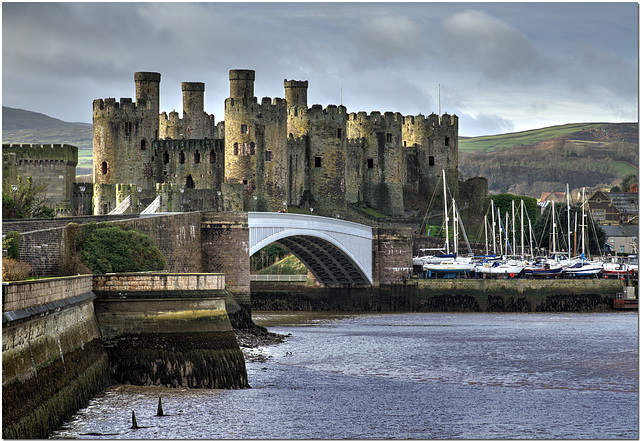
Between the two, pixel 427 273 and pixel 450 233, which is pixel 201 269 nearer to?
pixel 427 273

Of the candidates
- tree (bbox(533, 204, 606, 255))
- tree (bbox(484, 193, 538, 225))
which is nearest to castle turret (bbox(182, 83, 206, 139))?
tree (bbox(484, 193, 538, 225))

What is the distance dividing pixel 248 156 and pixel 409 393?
127ft

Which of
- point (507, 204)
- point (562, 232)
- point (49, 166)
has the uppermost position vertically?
point (49, 166)

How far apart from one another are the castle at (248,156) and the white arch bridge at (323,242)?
763 cm

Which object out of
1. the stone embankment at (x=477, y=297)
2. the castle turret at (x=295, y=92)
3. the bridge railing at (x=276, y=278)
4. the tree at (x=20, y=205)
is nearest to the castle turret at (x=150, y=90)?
the castle turret at (x=295, y=92)

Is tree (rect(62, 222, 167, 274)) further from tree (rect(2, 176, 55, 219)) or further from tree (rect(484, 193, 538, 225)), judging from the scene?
tree (rect(484, 193, 538, 225))

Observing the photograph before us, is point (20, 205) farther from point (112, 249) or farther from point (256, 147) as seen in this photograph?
point (256, 147)

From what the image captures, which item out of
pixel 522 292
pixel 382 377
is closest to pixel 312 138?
pixel 522 292

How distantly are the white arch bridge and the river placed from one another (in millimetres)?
4187

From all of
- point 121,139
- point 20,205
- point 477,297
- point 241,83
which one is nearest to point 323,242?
point 477,297

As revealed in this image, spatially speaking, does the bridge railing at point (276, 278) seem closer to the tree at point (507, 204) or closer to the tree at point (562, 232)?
the tree at point (562, 232)

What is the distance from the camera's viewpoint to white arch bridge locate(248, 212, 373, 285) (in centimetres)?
4097

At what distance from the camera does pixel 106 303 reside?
2277 centimetres

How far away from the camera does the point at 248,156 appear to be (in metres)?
62.7
